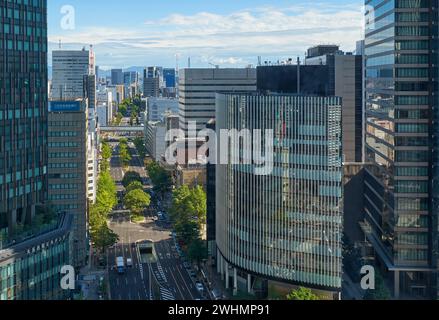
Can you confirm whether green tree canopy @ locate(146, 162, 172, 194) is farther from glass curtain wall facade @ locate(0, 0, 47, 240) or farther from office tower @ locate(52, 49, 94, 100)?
office tower @ locate(52, 49, 94, 100)

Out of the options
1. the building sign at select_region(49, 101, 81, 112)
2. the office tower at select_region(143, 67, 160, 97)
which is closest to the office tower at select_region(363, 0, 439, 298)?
the building sign at select_region(49, 101, 81, 112)

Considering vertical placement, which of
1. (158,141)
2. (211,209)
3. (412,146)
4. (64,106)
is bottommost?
(211,209)

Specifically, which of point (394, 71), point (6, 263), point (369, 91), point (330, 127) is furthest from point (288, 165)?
point (6, 263)

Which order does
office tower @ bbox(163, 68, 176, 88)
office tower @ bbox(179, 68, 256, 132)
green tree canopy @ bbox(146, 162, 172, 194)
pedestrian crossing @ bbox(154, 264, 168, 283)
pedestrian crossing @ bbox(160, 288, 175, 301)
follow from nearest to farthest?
pedestrian crossing @ bbox(160, 288, 175, 301) → pedestrian crossing @ bbox(154, 264, 168, 283) → green tree canopy @ bbox(146, 162, 172, 194) → office tower @ bbox(179, 68, 256, 132) → office tower @ bbox(163, 68, 176, 88)

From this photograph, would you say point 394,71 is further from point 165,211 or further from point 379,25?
point 165,211

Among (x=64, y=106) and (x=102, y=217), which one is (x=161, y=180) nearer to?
(x=102, y=217)

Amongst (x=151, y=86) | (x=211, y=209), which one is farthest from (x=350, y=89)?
(x=151, y=86)
